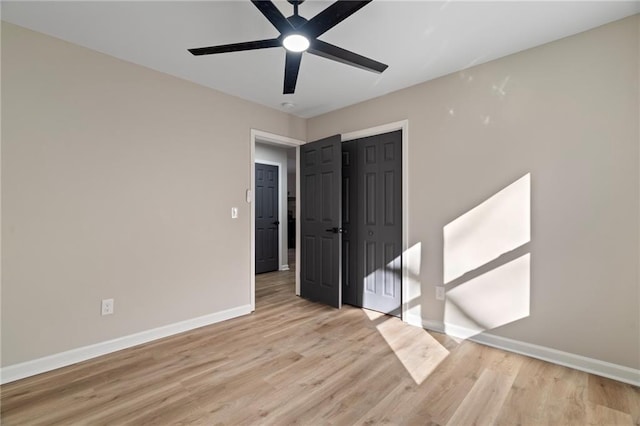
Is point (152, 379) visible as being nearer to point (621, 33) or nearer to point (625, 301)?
point (625, 301)

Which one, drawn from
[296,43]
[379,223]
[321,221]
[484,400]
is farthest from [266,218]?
[484,400]

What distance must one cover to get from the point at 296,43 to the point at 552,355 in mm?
2917

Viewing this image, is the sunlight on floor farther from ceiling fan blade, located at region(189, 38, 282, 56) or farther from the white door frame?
ceiling fan blade, located at region(189, 38, 282, 56)

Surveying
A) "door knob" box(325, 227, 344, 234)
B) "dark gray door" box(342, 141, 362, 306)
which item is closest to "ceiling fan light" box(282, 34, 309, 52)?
"dark gray door" box(342, 141, 362, 306)

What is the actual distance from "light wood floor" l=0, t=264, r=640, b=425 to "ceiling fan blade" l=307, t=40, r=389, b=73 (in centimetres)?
220

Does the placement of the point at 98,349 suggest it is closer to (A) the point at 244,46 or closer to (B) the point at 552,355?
(A) the point at 244,46

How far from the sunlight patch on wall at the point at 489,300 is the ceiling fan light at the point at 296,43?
2319 millimetres

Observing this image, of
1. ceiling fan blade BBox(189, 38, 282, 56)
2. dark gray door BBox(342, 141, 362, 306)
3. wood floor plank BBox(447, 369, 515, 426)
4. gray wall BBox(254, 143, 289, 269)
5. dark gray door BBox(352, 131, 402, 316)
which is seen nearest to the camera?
wood floor plank BBox(447, 369, 515, 426)

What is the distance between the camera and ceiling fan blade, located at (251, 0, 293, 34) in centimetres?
148

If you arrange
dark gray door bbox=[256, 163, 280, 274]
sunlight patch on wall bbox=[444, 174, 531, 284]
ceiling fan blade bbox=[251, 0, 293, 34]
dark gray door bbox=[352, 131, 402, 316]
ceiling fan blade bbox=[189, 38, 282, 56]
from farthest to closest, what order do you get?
dark gray door bbox=[256, 163, 280, 274] → dark gray door bbox=[352, 131, 402, 316] → sunlight patch on wall bbox=[444, 174, 531, 284] → ceiling fan blade bbox=[189, 38, 282, 56] → ceiling fan blade bbox=[251, 0, 293, 34]

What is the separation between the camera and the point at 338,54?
6.34 ft

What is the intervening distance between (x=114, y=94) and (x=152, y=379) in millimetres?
2316

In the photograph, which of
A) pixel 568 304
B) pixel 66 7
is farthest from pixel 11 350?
pixel 568 304

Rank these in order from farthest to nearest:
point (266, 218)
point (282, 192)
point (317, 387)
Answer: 1. point (282, 192)
2. point (266, 218)
3. point (317, 387)
